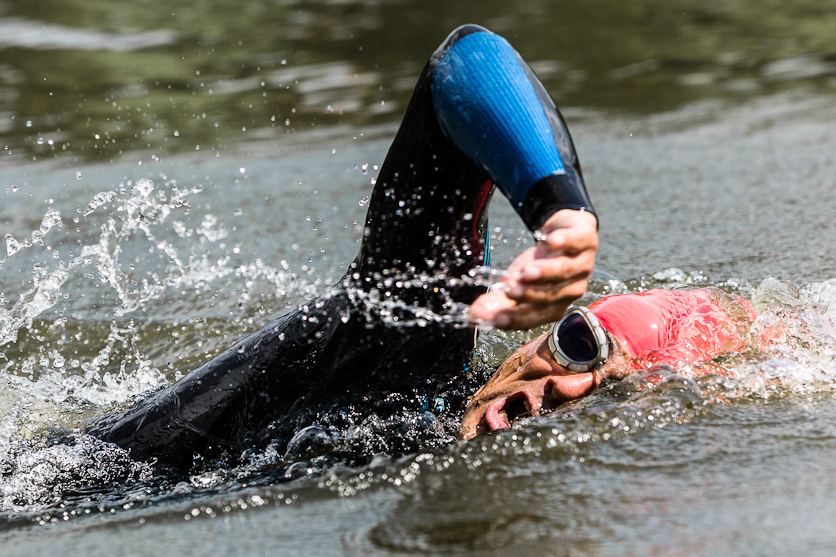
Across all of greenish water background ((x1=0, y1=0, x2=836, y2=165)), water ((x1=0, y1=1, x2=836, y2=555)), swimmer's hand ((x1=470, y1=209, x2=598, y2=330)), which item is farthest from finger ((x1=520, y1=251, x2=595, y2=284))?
greenish water background ((x1=0, y1=0, x2=836, y2=165))

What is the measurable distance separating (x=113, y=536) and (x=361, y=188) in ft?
11.2

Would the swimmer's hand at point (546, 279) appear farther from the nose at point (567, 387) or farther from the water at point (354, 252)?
the nose at point (567, 387)

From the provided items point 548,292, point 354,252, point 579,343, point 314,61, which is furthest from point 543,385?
point 314,61

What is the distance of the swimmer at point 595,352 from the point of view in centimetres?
175

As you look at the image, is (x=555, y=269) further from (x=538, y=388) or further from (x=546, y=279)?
(x=538, y=388)

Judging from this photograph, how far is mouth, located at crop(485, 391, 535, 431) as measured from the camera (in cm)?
172

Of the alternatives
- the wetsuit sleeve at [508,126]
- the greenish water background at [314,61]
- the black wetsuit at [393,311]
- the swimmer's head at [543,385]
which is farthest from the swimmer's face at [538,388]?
the greenish water background at [314,61]

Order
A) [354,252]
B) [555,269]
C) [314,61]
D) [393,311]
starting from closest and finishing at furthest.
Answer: [555,269]
[393,311]
[354,252]
[314,61]

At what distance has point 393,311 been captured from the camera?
1728 mm

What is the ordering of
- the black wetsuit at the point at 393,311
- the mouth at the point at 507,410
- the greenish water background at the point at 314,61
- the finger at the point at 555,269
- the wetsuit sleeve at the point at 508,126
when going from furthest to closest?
the greenish water background at the point at 314,61
the mouth at the point at 507,410
the black wetsuit at the point at 393,311
the wetsuit sleeve at the point at 508,126
the finger at the point at 555,269

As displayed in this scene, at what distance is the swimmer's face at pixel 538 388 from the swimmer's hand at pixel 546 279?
1.58ft

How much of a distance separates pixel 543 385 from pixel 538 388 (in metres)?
0.01

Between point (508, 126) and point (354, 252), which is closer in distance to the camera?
point (508, 126)

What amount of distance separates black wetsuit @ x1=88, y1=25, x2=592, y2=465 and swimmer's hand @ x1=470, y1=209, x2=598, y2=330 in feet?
0.54
